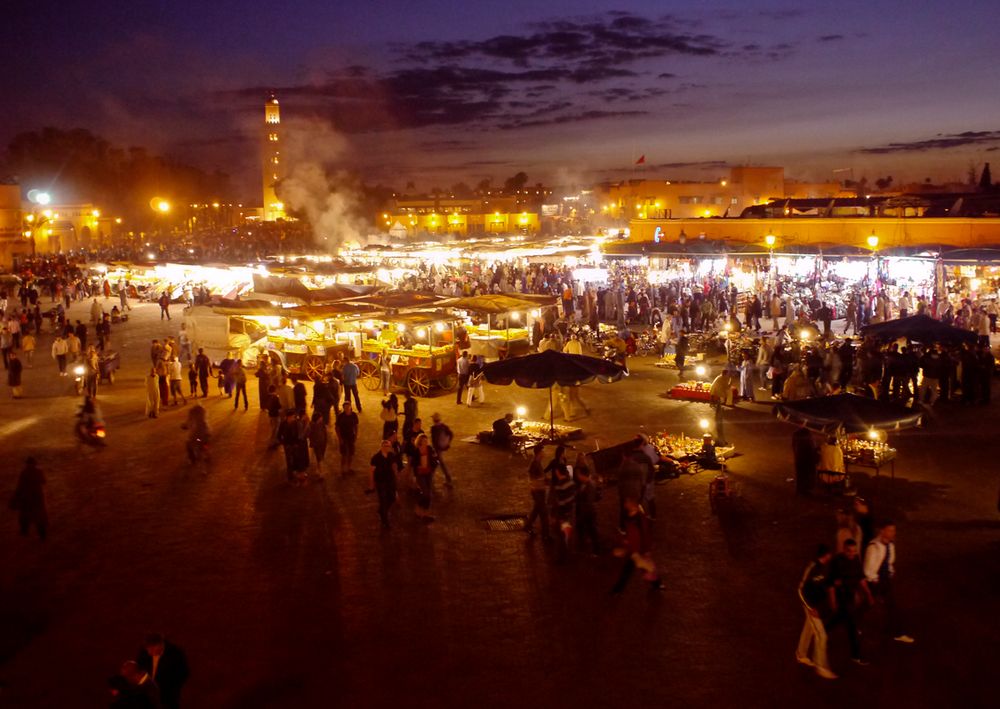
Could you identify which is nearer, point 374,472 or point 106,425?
point 374,472

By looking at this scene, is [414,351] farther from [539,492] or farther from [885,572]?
[885,572]

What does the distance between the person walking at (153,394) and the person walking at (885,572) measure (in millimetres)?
12789

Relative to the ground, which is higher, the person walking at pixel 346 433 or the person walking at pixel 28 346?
the person walking at pixel 28 346

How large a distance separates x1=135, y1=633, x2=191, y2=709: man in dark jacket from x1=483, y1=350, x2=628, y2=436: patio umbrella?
6.98m

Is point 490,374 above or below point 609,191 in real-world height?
below

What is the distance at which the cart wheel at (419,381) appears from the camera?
670 inches

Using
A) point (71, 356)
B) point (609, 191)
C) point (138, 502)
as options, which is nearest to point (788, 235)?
point (71, 356)

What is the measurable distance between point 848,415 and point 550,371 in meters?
4.10

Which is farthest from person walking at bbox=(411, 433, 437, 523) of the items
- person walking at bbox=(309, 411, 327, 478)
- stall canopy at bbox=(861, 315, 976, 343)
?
stall canopy at bbox=(861, 315, 976, 343)

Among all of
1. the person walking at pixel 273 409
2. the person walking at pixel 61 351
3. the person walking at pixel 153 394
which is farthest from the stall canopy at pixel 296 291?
the person walking at pixel 273 409

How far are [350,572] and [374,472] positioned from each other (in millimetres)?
1406

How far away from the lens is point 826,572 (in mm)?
6328

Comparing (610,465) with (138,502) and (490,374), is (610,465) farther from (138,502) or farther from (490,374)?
(138,502)

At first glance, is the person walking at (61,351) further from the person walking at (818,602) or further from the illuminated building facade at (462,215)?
the illuminated building facade at (462,215)
